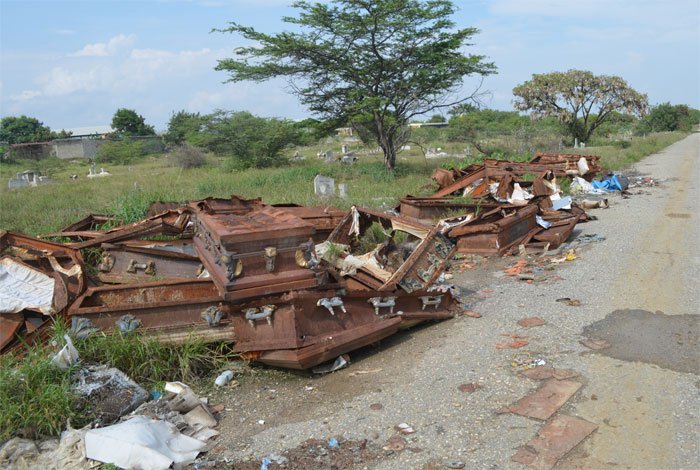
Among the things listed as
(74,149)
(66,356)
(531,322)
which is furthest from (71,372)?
(74,149)

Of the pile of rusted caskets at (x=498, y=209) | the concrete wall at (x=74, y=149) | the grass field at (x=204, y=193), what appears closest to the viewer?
the pile of rusted caskets at (x=498, y=209)

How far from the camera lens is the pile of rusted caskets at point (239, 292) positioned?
14.6 ft

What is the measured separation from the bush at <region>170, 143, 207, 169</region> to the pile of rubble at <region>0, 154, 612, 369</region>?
67.5ft

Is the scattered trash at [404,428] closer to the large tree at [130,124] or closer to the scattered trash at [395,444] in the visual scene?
the scattered trash at [395,444]

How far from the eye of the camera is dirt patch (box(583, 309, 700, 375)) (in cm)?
439

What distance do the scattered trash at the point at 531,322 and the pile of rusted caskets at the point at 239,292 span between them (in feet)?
2.26

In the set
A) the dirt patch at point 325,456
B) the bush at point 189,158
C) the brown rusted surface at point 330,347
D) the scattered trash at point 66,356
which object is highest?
the bush at point 189,158

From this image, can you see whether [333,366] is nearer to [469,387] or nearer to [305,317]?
[305,317]

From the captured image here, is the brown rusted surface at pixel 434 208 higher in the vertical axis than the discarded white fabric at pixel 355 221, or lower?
lower

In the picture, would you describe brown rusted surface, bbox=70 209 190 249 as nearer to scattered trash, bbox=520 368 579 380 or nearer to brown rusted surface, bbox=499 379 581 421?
scattered trash, bbox=520 368 579 380

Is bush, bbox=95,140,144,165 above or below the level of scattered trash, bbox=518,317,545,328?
above

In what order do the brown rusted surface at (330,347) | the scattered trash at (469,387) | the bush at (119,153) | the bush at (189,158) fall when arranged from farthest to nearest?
the bush at (119,153), the bush at (189,158), the brown rusted surface at (330,347), the scattered trash at (469,387)

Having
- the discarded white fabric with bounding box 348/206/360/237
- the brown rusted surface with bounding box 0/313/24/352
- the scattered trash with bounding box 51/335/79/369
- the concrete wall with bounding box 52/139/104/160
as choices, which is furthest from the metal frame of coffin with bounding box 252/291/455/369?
the concrete wall with bounding box 52/139/104/160

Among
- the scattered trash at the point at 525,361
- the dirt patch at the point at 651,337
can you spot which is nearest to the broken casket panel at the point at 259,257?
the scattered trash at the point at 525,361
